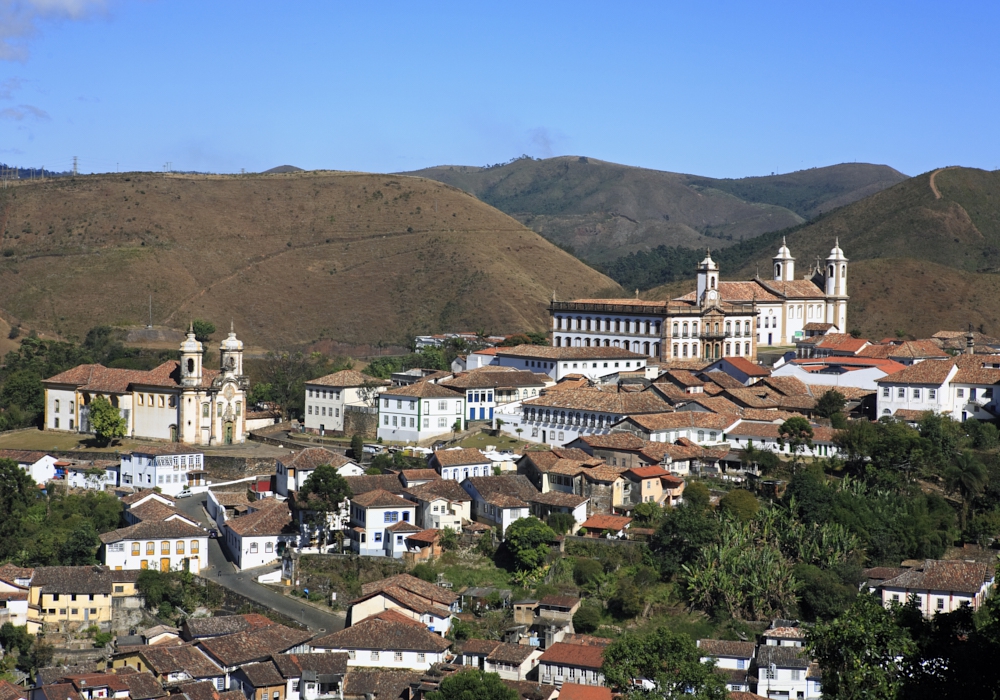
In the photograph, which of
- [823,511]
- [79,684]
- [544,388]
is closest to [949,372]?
[823,511]

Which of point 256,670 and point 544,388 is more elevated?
point 544,388

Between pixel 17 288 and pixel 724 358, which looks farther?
pixel 17 288

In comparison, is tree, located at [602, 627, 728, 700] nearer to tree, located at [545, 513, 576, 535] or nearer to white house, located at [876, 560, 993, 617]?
white house, located at [876, 560, 993, 617]

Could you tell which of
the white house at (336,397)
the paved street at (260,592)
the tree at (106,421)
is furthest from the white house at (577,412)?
the tree at (106,421)

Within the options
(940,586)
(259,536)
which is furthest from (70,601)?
(940,586)

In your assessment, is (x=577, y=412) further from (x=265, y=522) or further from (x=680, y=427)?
(x=265, y=522)

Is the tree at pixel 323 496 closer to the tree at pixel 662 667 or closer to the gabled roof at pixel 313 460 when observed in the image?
the gabled roof at pixel 313 460

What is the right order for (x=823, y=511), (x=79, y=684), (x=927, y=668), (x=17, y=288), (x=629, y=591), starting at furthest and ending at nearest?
1. (x=17, y=288)
2. (x=823, y=511)
3. (x=629, y=591)
4. (x=79, y=684)
5. (x=927, y=668)

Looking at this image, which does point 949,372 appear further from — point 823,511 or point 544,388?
point 544,388
